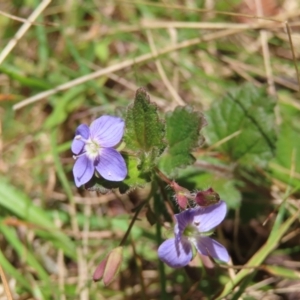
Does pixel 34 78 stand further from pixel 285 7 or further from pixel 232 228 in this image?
pixel 285 7

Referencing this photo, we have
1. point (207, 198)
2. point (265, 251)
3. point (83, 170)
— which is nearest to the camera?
point (207, 198)

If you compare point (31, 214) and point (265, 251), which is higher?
point (31, 214)

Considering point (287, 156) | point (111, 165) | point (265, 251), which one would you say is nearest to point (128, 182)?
point (111, 165)

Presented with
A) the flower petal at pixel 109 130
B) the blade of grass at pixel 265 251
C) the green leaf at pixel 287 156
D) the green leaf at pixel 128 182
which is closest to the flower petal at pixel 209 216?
the green leaf at pixel 128 182

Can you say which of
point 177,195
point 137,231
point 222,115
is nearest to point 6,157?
point 137,231

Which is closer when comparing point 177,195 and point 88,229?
point 177,195

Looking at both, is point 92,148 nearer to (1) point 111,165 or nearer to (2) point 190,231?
(1) point 111,165

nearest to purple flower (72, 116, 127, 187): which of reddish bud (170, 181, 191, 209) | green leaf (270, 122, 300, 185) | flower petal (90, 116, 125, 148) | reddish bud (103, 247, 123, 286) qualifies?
flower petal (90, 116, 125, 148)
